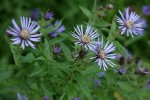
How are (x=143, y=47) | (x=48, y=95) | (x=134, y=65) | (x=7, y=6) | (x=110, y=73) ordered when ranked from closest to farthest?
(x=48, y=95) < (x=134, y=65) < (x=110, y=73) < (x=7, y=6) < (x=143, y=47)

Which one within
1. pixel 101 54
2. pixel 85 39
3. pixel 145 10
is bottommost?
pixel 101 54

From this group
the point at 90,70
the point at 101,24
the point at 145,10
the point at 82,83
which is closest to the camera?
the point at 82,83

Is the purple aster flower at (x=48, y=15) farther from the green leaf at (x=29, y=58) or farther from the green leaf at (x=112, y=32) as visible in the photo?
the green leaf at (x=112, y=32)

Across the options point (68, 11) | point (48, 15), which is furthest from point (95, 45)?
point (68, 11)

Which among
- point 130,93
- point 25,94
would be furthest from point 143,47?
point 25,94

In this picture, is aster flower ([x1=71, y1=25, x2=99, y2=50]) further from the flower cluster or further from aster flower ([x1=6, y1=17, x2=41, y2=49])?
aster flower ([x1=6, y1=17, x2=41, y2=49])

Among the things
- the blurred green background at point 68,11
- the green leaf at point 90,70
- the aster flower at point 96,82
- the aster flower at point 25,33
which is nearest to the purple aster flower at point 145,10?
the blurred green background at point 68,11

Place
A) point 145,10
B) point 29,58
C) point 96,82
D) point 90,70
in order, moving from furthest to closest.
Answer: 1. point 145,10
2. point 96,82
3. point 90,70
4. point 29,58

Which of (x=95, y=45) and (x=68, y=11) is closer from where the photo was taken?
(x=95, y=45)

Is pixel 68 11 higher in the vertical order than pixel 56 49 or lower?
higher

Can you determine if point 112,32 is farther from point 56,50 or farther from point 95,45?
point 56,50

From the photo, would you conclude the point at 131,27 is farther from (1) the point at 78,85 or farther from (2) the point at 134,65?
(1) the point at 78,85
